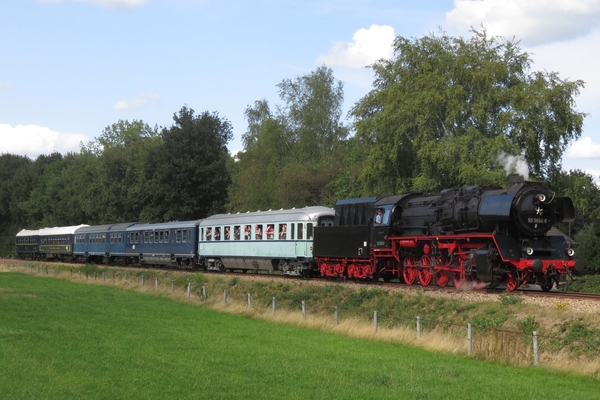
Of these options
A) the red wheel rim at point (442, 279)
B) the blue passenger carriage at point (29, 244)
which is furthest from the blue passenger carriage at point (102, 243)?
the red wheel rim at point (442, 279)

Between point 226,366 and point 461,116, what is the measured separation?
107ft

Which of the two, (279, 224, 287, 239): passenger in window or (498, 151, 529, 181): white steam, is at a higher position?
(498, 151, 529, 181): white steam

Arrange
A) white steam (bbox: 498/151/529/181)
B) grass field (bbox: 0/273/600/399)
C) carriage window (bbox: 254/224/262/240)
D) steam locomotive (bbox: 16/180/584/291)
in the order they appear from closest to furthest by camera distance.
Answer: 1. grass field (bbox: 0/273/600/399)
2. steam locomotive (bbox: 16/180/584/291)
3. white steam (bbox: 498/151/529/181)
4. carriage window (bbox: 254/224/262/240)

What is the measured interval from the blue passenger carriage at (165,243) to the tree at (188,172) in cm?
1229

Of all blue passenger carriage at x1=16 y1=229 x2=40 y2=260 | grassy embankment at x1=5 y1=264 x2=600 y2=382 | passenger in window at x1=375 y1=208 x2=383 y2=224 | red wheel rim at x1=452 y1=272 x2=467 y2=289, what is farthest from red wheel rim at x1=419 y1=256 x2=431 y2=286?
blue passenger carriage at x1=16 y1=229 x2=40 y2=260

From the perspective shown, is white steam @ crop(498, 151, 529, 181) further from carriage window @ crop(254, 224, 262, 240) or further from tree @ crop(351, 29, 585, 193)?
carriage window @ crop(254, 224, 262, 240)

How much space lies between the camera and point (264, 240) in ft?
127

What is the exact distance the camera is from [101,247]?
62.5 metres

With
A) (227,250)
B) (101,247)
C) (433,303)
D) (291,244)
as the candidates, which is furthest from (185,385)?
(101,247)

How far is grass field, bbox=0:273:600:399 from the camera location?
13.6 metres

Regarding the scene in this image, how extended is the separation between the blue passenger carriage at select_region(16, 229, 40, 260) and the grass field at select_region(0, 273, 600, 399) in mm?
59456

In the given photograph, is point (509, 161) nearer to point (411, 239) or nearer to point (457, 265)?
point (411, 239)

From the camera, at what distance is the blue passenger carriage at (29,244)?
81250 mm

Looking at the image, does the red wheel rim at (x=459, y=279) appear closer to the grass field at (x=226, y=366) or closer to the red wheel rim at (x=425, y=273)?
the red wheel rim at (x=425, y=273)
